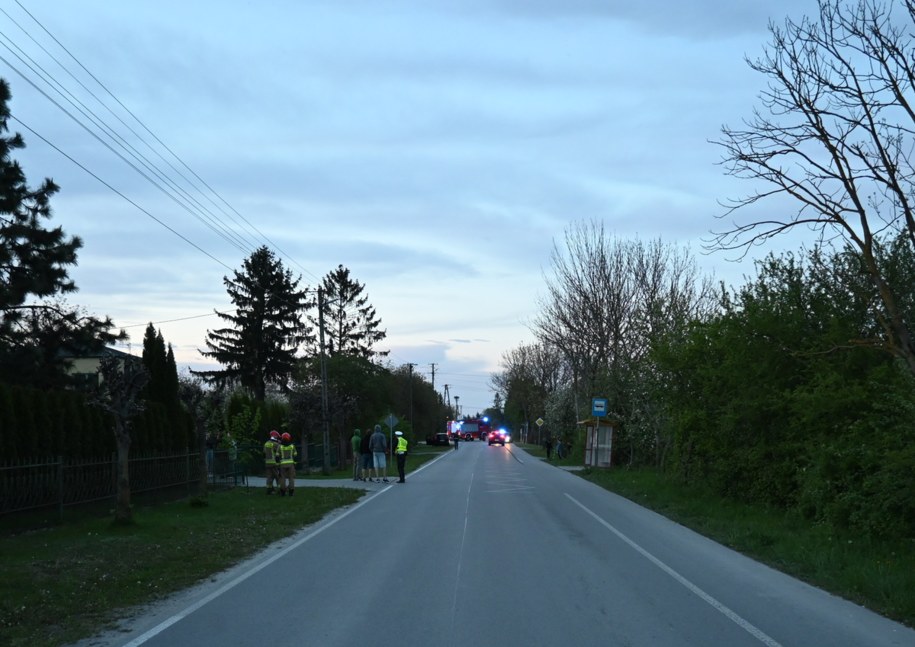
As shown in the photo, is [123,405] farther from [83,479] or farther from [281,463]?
[281,463]

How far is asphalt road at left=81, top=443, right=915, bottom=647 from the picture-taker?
25.5 feet

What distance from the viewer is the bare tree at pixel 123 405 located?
1662cm

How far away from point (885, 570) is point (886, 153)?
499 cm

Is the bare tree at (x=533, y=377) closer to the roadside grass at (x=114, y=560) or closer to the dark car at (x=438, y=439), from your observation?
the dark car at (x=438, y=439)

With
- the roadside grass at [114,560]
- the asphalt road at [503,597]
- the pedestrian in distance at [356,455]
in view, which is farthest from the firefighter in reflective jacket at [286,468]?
the asphalt road at [503,597]

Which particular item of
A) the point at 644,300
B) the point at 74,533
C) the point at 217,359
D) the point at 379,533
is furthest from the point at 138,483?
the point at 217,359

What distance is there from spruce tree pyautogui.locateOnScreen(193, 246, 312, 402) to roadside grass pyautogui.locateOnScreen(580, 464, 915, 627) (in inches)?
1897

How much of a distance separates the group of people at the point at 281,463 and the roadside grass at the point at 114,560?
3.28 m

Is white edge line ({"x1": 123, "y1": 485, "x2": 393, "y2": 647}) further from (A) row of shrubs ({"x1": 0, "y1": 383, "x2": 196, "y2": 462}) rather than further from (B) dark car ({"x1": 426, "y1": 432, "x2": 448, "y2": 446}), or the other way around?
(B) dark car ({"x1": 426, "y1": 432, "x2": 448, "y2": 446})

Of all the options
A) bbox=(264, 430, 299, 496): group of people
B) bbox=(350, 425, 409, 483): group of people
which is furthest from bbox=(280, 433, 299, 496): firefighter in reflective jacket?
bbox=(350, 425, 409, 483): group of people

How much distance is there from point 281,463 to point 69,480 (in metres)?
→ 7.97

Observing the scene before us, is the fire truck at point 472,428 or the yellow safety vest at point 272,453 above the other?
the yellow safety vest at point 272,453

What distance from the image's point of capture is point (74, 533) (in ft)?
51.1

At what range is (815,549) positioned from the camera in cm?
1306
